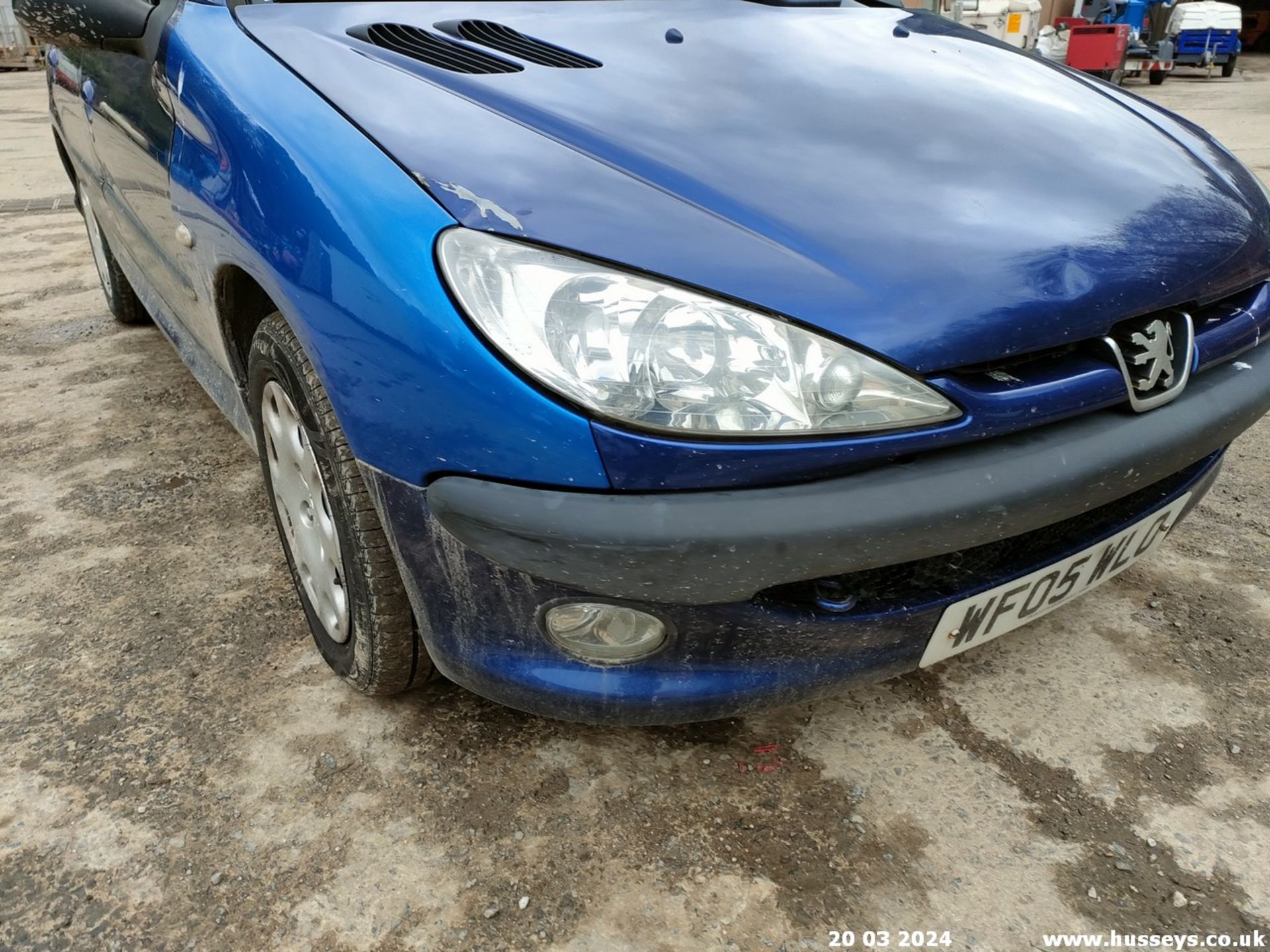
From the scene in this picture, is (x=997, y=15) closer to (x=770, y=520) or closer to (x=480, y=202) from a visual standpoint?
(x=480, y=202)

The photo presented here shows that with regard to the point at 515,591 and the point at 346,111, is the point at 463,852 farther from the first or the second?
the point at 346,111

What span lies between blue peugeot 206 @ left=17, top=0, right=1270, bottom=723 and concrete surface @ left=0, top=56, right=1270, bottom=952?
0.23m

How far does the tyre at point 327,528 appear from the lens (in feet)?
4.80

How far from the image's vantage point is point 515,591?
1291 mm

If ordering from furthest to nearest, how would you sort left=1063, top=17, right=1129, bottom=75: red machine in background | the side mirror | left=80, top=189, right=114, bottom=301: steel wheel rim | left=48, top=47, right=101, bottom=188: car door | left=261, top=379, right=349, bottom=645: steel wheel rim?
left=1063, top=17, right=1129, bottom=75: red machine in background
left=80, top=189, right=114, bottom=301: steel wheel rim
left=48, top=47, right=101, bottom=188: car door
the side mirror
left=261, top=379, right=349, bottom=645: steel wheel rim

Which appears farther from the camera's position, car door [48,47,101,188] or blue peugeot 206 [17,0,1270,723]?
car door [48,47,101,188]

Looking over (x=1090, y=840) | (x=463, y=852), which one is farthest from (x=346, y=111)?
(x=1090, y=840)

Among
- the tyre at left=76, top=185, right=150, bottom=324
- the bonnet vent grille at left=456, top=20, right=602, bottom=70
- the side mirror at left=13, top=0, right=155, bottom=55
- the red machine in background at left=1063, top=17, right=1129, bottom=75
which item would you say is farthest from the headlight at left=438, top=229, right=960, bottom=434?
the red machine in background at left=1063, top=17, right=1129, bottom=75

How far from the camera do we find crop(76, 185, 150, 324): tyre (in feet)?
11.5

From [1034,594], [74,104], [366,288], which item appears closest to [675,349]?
[366,288]

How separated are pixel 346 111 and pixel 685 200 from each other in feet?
1.75

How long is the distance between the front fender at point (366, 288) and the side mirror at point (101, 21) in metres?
0.43

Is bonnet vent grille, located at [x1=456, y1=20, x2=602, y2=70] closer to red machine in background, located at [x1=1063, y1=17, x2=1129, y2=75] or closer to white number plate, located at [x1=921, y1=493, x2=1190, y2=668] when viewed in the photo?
white number plate, located at [x1=921, y1=493, x2=1190, y2=668]

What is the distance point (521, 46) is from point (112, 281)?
2553 millimetres
